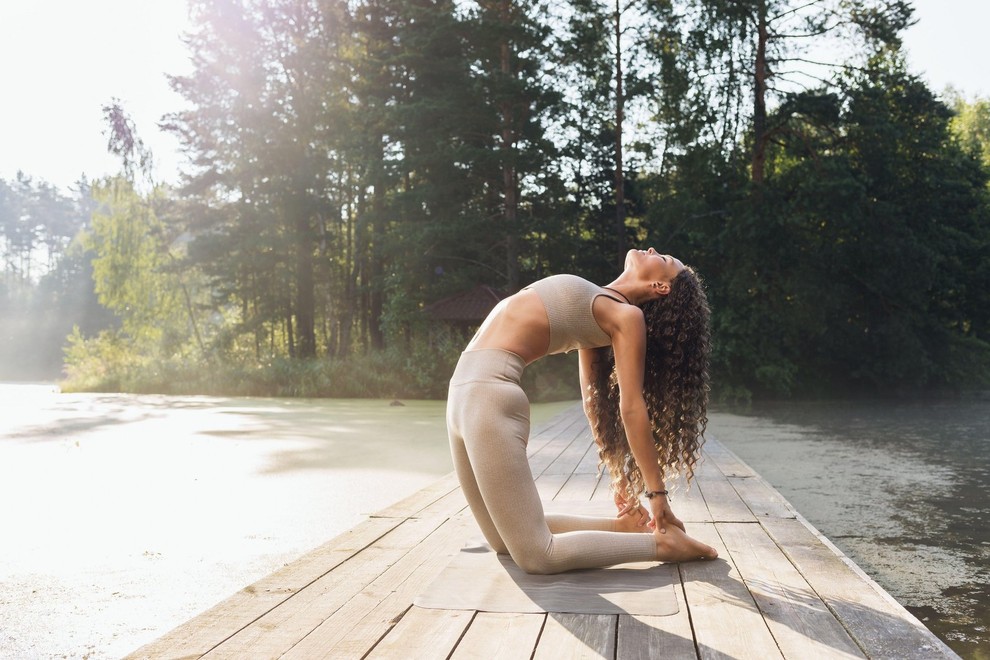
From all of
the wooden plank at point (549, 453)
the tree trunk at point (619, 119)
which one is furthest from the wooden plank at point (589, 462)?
the tree trunk at point (619, 119)

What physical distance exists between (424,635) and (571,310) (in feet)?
3.05

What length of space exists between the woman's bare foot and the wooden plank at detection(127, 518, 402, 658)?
863mm

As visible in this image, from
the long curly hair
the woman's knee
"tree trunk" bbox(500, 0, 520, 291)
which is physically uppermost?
"tree trunk" bbox(500, 0, 520, 291)

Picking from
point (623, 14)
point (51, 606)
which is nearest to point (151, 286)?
point (623, 14)

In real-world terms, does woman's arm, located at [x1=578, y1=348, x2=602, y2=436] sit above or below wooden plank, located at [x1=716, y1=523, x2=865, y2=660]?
above

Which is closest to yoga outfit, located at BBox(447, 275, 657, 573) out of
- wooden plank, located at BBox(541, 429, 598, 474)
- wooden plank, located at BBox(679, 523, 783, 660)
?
wooden plank, located at BBox(679, 523, 783, 660)

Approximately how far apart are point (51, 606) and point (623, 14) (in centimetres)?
1488

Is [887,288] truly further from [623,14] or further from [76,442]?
A: [76,442]

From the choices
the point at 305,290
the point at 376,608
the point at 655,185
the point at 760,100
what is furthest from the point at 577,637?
the point at 305,290

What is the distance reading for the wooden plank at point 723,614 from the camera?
1.63m

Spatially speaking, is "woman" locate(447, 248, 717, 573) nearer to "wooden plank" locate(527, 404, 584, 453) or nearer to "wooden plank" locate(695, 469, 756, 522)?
"wooden plank" locate(695, 469, 756, 522)

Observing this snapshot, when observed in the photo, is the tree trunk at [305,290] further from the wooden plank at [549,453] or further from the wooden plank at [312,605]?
the wooden plank at [312,605]

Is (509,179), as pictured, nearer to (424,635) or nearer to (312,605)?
(312,605)

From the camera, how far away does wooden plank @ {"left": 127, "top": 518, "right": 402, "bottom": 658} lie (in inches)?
64.0
